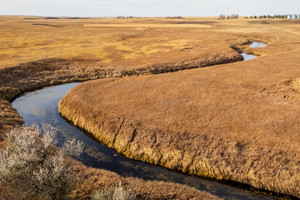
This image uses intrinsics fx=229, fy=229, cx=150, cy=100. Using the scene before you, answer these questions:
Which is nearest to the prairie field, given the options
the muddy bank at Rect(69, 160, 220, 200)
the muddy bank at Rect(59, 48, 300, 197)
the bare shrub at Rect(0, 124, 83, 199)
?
the muddy bank at Rect(59, 48, 300, 197)

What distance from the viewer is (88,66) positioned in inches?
2197

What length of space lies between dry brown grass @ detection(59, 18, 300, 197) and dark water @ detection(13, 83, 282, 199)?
0.80 m

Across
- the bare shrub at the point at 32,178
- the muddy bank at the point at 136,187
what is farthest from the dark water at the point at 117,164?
the bare shrub at the point at 32,178

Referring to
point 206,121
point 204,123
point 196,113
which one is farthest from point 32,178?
point 196,113

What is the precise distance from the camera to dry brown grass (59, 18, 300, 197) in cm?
2073

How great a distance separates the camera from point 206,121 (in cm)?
2647

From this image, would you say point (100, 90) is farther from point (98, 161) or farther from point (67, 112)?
point (98, 161)

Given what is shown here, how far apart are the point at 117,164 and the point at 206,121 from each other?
11.1 m

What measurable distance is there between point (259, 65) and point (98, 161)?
40.3m

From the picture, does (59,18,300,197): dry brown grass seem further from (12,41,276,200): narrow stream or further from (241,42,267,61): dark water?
(241,42,267,61): dark water

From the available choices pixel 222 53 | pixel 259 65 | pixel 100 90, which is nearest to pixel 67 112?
pixel 100 90

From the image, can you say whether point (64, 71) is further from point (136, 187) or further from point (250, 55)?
point (250, 55)

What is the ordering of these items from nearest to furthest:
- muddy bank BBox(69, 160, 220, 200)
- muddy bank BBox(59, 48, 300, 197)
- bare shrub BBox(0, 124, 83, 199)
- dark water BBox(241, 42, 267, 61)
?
bare shrub BBox(0, 124, 83, 199)
muddy bank BBox(69, 160, 220, 200)
muddy bank BBox(59, 48, 300, 197)
dark water BBox(241, 42, 267, 61)

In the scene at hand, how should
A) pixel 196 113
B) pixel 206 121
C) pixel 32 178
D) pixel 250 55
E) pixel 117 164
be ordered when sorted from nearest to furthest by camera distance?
pixel 32 178 < pixel 117 164 < pixel 206 121 < pixel 196 113 < pixel 250 55
